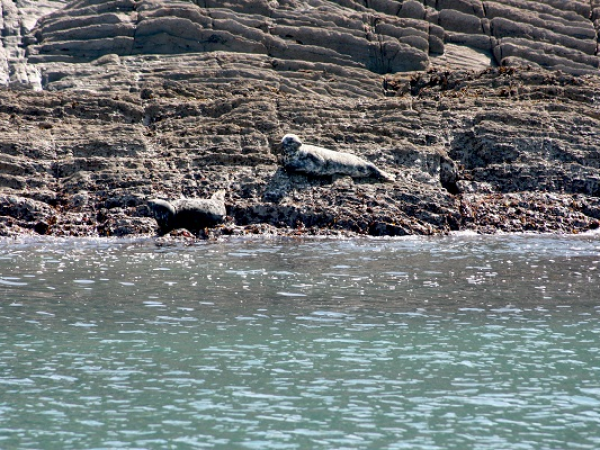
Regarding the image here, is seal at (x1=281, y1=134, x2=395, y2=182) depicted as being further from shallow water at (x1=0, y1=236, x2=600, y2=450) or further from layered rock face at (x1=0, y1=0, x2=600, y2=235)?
shallow water at (x1=0, y1=236, x2=600, y2=450)

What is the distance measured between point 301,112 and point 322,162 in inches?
213

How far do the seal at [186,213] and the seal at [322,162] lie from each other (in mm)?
4150

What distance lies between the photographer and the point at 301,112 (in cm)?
3553

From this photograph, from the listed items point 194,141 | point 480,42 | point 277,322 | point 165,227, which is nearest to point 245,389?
point 277,322

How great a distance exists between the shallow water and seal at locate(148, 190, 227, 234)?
17.2 ft

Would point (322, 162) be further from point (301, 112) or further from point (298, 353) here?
point (298, 353)

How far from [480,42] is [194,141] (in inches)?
895

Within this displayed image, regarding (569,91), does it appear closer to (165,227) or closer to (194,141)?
(194,141)

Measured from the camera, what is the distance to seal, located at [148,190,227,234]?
2786 centimetres

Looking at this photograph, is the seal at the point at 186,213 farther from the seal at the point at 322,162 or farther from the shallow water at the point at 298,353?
the shallow water at the point at 298,353

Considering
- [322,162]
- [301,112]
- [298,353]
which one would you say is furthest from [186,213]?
[298,353]

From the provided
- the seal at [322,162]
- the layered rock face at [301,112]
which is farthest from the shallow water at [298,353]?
the seal at [322,162]

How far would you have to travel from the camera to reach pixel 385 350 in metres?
13.2

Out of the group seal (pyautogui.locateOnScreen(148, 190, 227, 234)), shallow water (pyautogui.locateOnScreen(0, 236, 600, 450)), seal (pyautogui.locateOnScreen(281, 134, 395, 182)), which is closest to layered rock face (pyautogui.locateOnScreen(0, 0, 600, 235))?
seal (pyautogui.locateOnScreen(281, 134, 395, 182))
